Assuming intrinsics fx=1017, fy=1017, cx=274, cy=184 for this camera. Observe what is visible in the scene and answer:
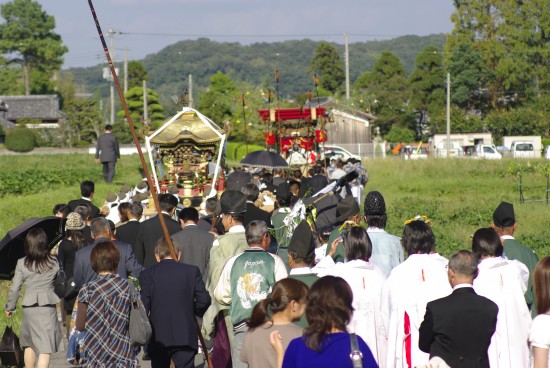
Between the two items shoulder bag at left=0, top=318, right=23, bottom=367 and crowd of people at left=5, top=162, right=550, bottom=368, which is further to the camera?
shoulder bag at left=0, top=318, right=23, bottom=367

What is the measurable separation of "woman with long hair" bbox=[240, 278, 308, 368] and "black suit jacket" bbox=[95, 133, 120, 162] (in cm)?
2042

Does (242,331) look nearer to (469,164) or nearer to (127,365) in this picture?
(127,365)

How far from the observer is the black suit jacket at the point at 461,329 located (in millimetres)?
6484

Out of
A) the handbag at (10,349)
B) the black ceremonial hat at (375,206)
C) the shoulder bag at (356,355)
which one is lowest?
the handbag at (10,349)

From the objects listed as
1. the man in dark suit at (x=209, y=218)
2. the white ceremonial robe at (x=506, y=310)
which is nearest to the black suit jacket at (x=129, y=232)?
the man in dark suit at (x=209, y=218)

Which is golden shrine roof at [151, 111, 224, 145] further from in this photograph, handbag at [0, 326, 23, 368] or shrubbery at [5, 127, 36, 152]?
shrubbery at [5, 127, 36, 152]

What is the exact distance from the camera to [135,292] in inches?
301

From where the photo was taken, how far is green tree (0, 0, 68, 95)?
103812 millimetres

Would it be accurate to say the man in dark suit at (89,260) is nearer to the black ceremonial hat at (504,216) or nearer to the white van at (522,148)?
the black ceremonial hat at (504,216)

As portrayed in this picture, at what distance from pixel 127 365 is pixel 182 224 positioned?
3.57 m


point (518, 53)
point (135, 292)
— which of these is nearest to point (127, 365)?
point (135, 292)

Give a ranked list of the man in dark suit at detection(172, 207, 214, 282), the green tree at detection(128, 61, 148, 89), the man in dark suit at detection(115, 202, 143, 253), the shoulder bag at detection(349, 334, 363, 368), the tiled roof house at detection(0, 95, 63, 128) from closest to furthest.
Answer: the shoulder bag at detection(349, 334, 363, 368) < the man in dark suit at detection(172, 207, 214, 282) < the man in dark suit at detection(115, 202, 143, 253) < the tiled roof house at detection(0, 95, 63, 128) < the green tree at detection(128, 61, 148, 89)

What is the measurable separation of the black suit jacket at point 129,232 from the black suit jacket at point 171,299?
346cm

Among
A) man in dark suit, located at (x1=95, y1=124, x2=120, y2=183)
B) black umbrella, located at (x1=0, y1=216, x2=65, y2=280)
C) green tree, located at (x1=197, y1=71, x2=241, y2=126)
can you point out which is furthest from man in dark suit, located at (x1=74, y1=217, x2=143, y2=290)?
green tree, located at (x1=197, y1=71, x2=241, y2=126)
